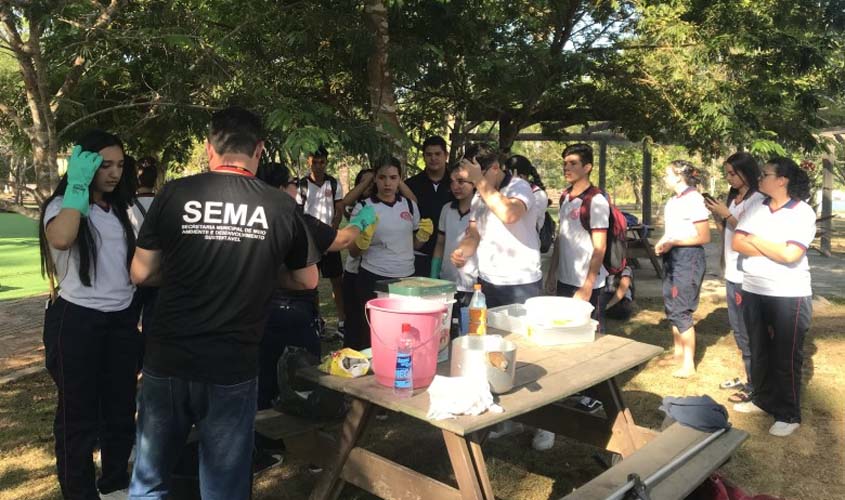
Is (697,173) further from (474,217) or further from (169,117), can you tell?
(169,117)

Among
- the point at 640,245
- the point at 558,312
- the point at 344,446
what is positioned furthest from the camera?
the point at 640,245

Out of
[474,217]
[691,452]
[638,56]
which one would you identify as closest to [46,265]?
[474,217]

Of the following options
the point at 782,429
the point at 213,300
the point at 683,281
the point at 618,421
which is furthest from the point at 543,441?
the point at 213,300

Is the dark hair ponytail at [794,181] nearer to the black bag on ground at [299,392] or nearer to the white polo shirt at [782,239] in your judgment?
the white polo shirt at [782,239]

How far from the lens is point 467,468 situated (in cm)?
240

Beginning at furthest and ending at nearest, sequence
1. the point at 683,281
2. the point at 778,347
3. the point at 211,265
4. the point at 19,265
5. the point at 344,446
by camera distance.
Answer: the point at 19,265, the point at 683,281, the point at 778,347, the point at 344,446, the point at 211,265

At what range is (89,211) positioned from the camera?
2865mm

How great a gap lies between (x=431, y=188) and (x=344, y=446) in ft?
9.14

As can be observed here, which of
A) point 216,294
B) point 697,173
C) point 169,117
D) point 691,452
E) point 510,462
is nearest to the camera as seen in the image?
point 216,294

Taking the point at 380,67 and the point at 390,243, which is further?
the point at 380,67

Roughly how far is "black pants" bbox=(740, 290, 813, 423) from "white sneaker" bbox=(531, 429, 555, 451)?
5.02 feet

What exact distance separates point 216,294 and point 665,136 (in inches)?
273

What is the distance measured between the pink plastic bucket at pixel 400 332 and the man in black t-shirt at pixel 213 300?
448 mm

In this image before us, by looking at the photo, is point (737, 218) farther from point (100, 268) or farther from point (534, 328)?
point (100, 268)
